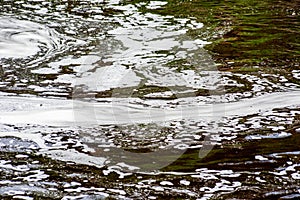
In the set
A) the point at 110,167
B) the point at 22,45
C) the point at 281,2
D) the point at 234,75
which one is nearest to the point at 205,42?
the point at 234,75

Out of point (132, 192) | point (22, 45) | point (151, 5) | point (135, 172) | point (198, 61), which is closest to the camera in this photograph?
point (132, 192)

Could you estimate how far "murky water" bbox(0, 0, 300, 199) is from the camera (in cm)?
159

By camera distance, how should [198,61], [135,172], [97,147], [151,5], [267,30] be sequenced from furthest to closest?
1. [151,5]
2. [267,30]
3. [198,61]
4. [97,147]
5. [135,172]

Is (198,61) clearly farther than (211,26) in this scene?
No

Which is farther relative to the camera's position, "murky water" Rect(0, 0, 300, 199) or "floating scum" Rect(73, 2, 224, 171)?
"floating scum" Rect(73, 2, 224, 171)

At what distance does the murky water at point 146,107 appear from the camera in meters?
1.59

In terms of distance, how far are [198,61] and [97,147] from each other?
3.49 ft

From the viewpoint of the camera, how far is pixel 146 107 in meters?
Result: 2.17

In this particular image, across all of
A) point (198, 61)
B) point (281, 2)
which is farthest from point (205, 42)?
point (281, 2)

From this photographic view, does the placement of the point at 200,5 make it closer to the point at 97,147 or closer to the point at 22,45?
the point at 22,45

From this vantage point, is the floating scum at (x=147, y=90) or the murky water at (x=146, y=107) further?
the floating scum at (x=147, y=90)

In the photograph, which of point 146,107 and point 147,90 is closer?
point 146,107

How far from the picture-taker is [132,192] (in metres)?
1.52

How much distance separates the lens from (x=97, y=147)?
1812 millimetres
